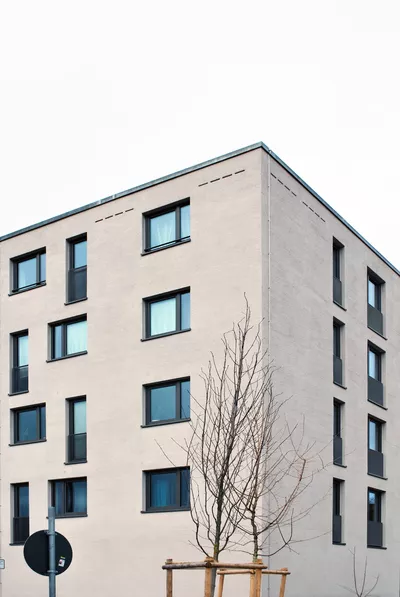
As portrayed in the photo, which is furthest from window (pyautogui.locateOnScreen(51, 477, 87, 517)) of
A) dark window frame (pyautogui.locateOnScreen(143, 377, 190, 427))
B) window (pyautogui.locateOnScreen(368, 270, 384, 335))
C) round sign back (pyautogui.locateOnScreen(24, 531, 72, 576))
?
round sign back (pyautogui.locateOnScreen(24, 531, 72, 576))

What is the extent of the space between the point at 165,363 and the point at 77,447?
412cm

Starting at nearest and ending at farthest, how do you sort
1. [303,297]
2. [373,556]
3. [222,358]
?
[222,358] → [303,297] → [373,556]

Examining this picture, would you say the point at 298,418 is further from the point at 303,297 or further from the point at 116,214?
the point at 116,214

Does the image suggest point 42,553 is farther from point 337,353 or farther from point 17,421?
point 337,353

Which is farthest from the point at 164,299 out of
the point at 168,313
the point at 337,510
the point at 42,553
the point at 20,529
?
the point at 42,553

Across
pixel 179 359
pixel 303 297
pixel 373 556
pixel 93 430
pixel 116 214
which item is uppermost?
pixel 116 214

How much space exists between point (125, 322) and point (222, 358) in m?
3.79

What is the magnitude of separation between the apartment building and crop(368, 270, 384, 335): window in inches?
27.5

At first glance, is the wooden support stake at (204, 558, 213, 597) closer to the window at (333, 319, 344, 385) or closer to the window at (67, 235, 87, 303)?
the window at (333, 319, 344, 385)

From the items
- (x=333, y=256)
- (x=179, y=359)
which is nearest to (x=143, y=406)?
(x=179, y=359)

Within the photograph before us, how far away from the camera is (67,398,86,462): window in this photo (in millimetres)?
26344

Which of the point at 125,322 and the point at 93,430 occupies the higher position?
the point at 125,322

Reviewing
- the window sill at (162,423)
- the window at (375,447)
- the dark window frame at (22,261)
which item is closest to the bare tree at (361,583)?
the window at (375,447)

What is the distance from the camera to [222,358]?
23609 millimetres
